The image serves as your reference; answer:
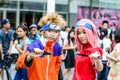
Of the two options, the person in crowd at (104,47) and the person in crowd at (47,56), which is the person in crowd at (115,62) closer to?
the person in crowd at (47,56)

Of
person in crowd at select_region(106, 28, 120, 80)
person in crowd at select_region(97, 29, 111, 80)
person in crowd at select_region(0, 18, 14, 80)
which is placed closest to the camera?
person in crowd at select_region(106, 28, 120, 80)

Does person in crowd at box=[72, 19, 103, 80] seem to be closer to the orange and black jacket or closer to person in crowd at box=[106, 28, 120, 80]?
the orange and black jacket

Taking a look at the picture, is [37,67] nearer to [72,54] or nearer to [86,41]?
[86,41]

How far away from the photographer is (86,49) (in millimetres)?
4137

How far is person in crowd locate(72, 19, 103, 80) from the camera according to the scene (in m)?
4.07

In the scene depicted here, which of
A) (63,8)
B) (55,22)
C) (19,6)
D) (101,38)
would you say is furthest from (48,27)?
(63,8)

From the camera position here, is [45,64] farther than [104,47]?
No

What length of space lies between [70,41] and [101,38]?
4.14 ft

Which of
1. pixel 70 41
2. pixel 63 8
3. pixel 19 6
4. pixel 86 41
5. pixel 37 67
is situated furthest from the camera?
pixel 63 8

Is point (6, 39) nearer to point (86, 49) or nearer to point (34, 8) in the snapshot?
point (86, 49)

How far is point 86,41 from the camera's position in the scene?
4109 millimetres

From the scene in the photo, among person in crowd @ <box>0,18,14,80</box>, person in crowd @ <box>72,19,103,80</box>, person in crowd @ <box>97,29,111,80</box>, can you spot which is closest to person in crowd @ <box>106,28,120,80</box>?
person in crowd @ <box>72,19,103,80</box>

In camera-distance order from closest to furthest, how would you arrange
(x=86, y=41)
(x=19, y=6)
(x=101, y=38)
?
(x=86, y=41) → (x=101, y=38) → (x=19, y=6)

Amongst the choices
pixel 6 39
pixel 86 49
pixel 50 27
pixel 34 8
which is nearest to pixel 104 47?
pixel 6 39
